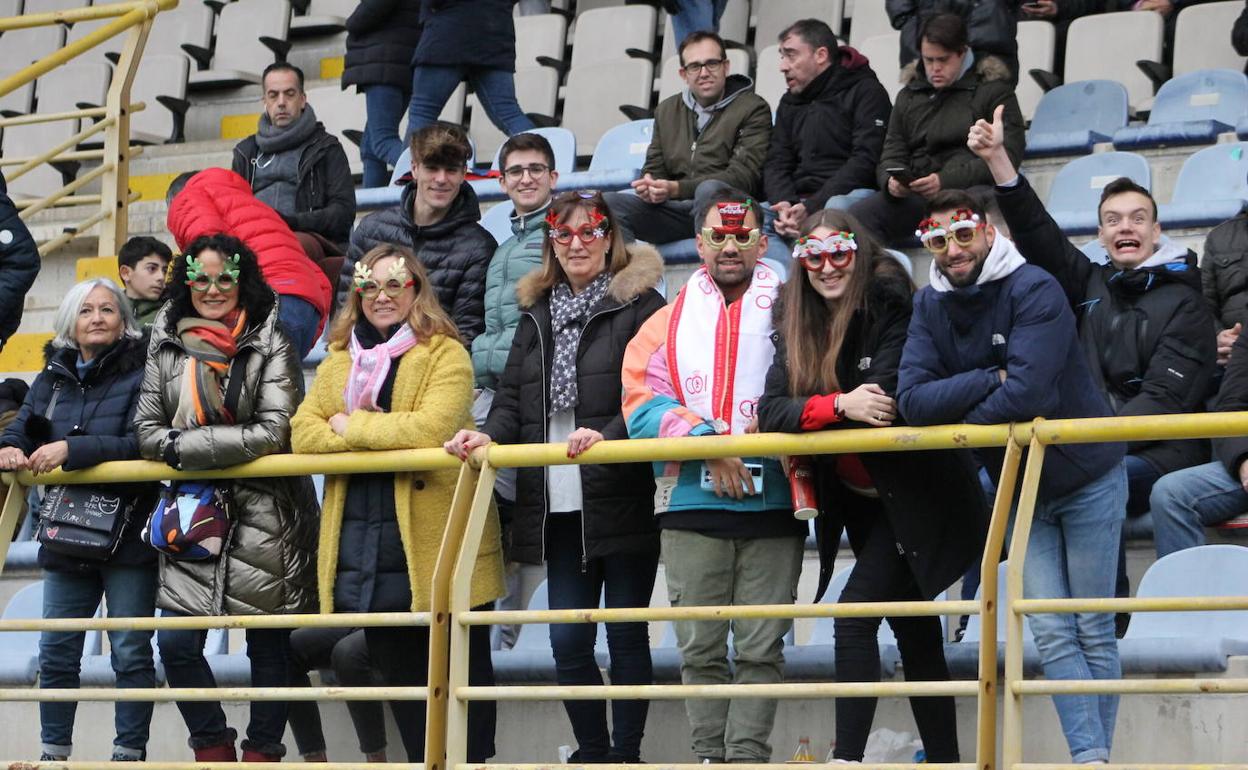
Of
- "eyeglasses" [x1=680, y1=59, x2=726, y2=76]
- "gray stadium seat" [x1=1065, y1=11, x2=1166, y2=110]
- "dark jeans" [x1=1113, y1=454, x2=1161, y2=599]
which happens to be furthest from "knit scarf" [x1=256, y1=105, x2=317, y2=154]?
"dark jeans" [x1=1113, y1=454, x2=1161, y2=599]

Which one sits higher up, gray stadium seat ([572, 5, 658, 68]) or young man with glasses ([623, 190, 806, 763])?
gray stadium seat ([572, 5, 658, 68])

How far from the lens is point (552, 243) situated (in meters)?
6.01

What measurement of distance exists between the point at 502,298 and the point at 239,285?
0.86 m

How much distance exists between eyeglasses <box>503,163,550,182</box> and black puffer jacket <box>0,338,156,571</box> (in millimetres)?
1369

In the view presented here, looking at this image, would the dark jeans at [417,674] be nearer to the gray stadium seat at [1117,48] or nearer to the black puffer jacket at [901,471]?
the black puffer jacket at [901,471]

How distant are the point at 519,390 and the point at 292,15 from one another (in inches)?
278

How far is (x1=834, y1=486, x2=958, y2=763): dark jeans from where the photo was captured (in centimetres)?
509

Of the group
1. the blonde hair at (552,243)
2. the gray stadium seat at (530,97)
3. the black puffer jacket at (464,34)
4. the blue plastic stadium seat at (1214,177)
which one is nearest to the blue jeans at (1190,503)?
the blonde hair at (552,243)

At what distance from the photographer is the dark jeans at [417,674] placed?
18.4 feet

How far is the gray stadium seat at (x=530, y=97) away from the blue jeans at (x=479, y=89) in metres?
1.29

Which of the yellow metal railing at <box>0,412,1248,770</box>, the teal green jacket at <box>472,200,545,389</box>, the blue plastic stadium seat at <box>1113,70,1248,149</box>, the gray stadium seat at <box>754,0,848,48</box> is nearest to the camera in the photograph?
the yellow metal railing at <box>0,412,1248,770</box>

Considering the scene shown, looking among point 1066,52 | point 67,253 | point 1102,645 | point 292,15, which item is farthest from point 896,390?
point 292,15

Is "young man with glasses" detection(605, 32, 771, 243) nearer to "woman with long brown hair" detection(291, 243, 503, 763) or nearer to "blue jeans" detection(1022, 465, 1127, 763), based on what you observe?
"woman with long brown hair" detection(291, 243, 503, 763)

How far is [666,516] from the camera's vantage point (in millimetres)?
5418
